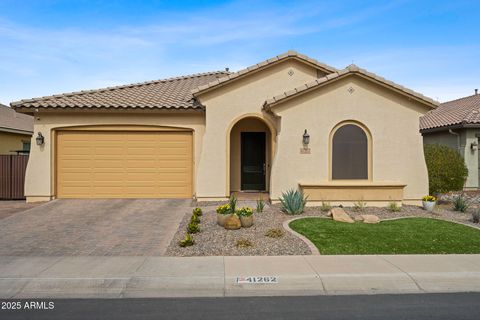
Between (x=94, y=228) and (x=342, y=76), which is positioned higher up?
(x=342, y=76)

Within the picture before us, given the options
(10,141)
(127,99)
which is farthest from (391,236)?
(10,141)

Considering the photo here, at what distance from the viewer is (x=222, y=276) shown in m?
5.91

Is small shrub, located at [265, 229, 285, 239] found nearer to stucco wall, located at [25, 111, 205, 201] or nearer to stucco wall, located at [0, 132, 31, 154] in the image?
stucco wall, located at [25, 111, 205, 201]

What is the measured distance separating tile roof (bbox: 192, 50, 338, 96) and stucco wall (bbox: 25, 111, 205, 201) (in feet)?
3.76

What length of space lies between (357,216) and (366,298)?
5555 millimetres

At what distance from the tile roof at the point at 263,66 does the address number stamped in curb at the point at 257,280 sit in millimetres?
8266

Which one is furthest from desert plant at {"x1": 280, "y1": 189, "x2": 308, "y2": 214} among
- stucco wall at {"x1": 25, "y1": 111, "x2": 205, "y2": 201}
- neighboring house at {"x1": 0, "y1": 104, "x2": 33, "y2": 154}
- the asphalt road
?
neighboring house at {"x1": 0, "y1": 104, "x2": 33, "y2": 154}

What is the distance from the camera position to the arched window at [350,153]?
12.3 metres

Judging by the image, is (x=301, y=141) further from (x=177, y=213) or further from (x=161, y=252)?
(x=161, y=252)

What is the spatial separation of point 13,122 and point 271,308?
2305 cm

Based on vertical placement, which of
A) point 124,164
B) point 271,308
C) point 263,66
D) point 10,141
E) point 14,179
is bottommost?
point 271,308

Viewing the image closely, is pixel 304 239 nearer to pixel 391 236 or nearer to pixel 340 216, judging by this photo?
pixel 391 236

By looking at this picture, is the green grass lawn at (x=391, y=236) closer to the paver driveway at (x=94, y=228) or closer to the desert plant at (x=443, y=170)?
the paver driveway at (x=94, y=228)

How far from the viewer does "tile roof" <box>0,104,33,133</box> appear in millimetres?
20938
